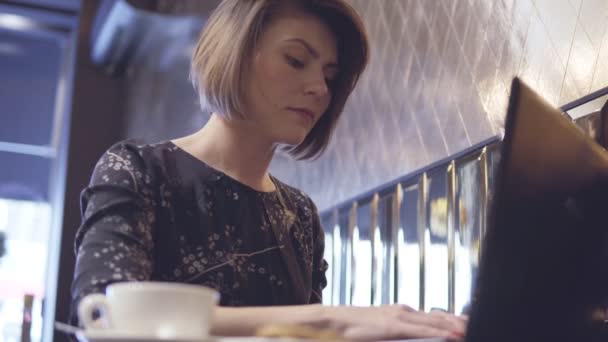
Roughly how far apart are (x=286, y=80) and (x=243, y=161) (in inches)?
6.4

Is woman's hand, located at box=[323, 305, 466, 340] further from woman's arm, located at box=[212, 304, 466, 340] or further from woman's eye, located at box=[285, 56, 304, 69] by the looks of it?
woman's eye, located at box=[285, 56, 304, 69]

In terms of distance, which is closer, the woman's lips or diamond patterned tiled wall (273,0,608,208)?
the woman's lips

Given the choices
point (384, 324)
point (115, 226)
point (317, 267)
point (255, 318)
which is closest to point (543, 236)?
point (384, 324)

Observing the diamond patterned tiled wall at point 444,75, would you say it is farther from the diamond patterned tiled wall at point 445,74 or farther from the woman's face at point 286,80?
the woman's face at point 286,80

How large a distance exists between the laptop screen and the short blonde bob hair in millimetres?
585

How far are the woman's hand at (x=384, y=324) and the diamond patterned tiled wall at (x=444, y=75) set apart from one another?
28.5 inches

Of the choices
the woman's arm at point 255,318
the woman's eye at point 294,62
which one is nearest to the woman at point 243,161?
the woman's eye at point 294,62

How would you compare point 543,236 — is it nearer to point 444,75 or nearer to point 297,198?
point 297,198

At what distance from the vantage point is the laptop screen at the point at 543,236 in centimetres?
71

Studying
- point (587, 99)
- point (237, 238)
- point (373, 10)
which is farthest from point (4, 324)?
point (587, 99)

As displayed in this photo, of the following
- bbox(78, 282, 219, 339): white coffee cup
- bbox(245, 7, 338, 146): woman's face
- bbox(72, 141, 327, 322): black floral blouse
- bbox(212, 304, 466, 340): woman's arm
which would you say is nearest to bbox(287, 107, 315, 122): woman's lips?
bbox(245, 7, 338, 146): woman's face

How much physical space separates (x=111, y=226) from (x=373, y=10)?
4.52 ft

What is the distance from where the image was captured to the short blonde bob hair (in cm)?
127

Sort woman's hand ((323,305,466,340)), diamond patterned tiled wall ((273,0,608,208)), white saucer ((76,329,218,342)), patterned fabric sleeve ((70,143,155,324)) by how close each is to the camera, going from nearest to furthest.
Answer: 1. white saucer ((76,329,218,342))
2. woman's hand ((323,305,466,340))
3. patterned fabric sleeve ((70,143,155,324))
4. diamond patterned tiled wall ((273,0,608,208))
